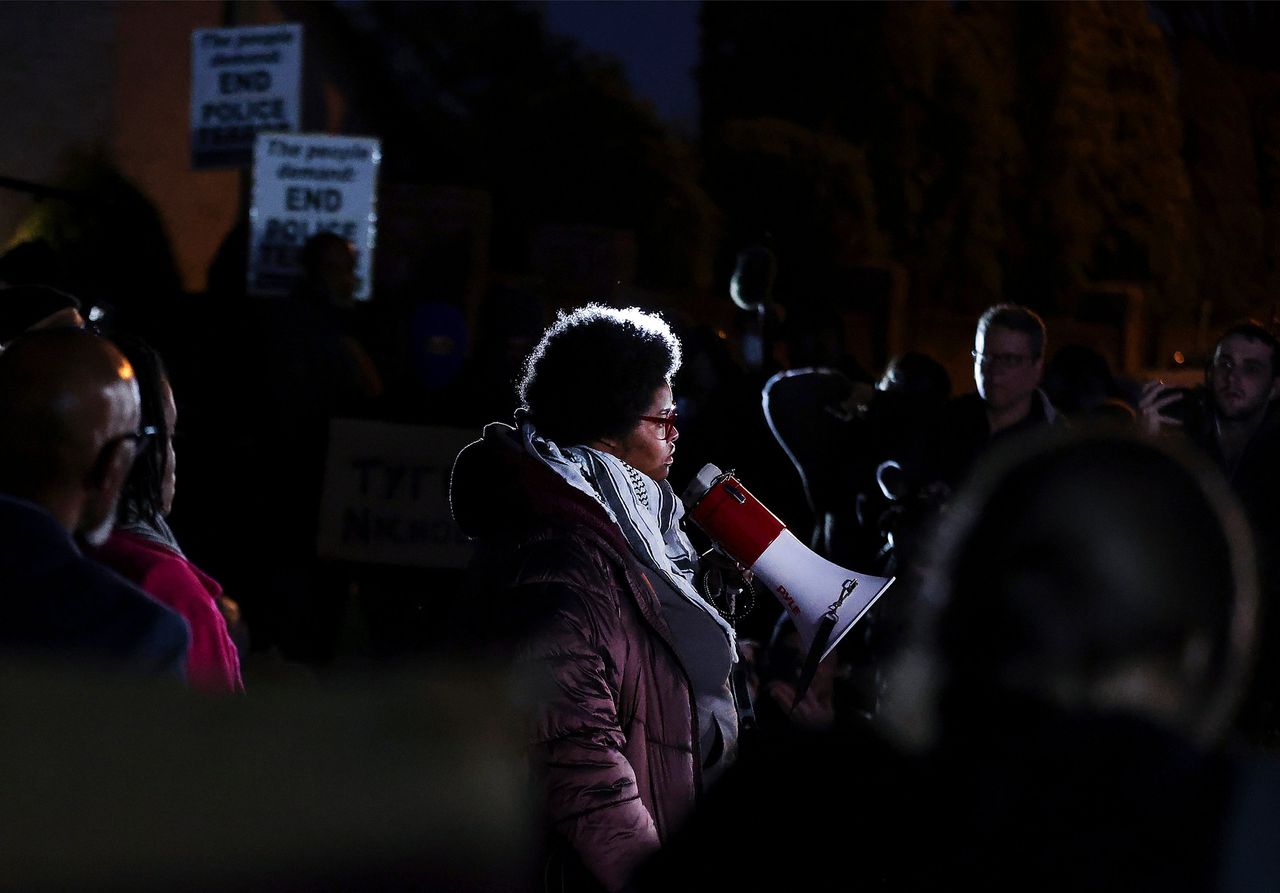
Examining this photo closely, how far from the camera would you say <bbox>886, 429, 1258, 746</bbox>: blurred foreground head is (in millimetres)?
1244

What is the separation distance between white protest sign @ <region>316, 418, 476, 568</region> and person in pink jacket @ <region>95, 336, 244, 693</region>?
121 inches

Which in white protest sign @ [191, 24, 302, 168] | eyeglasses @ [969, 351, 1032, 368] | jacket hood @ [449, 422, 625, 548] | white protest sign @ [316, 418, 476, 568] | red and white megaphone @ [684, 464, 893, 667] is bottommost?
white protest sign @ [316, 418, 476, 568]

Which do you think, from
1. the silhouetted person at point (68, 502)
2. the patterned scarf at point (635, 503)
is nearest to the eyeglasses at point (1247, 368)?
the patterned scarf at point (635, 503)

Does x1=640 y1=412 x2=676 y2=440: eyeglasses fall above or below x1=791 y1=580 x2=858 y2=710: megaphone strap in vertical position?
above

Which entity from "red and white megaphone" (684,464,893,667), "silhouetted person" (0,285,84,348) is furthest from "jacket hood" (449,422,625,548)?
"silhouetted person" (0,285,84,348)

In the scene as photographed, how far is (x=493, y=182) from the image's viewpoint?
20.5 metres

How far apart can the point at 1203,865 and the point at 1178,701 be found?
0.81 feet

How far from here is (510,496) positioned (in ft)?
9.95

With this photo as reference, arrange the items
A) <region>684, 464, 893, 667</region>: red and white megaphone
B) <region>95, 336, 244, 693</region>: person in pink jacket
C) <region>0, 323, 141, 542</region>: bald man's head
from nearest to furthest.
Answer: <region>0, 323, 141, 542</region>: bald man's head
<region>95, 336, 244, 693</region>: person in pink jacket
<region>684, 464, 893, 667</region>: red and white megaphone

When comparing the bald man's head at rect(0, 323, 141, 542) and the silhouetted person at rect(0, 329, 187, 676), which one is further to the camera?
the bald man's head at rect(0, 323, 141, 542)

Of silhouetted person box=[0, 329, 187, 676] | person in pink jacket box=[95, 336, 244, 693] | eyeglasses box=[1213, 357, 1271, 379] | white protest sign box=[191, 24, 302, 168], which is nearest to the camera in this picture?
silhouetted person box=[0, 329, 187, 676]

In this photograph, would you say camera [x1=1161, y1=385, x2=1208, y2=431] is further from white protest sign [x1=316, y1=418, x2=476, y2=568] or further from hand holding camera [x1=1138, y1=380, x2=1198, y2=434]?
white protest sign [x1=316, y1=418, x2=476, y2=568]

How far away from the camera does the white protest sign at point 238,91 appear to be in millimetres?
8281

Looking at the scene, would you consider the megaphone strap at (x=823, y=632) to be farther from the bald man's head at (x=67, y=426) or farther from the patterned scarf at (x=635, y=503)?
the bald man's head at (x=67, y=426)
